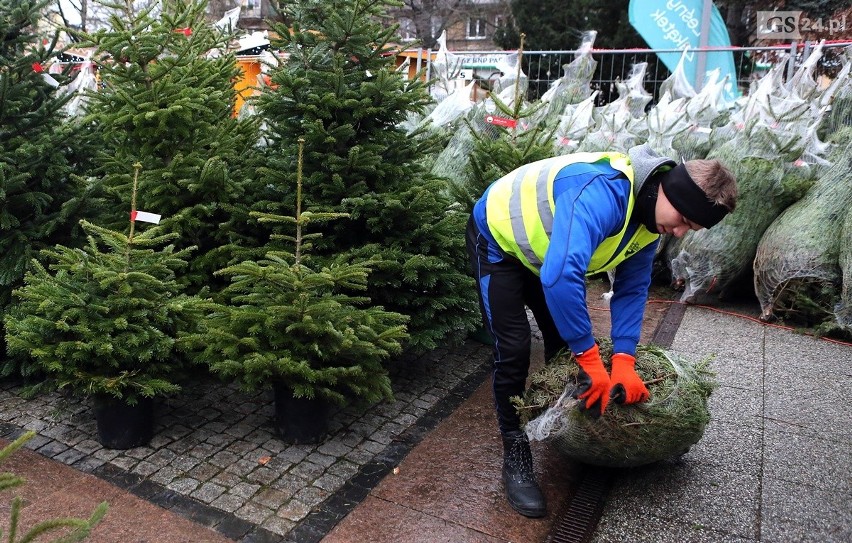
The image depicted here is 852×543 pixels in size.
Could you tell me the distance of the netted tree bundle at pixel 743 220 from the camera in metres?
6.39

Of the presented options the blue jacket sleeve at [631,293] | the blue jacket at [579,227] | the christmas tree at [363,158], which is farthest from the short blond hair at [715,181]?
the christmas tree at [363,158]

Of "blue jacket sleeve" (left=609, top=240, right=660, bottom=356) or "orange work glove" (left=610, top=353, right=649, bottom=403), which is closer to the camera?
"orange work glove" (left=610, top=353, right=649, bottom=403)

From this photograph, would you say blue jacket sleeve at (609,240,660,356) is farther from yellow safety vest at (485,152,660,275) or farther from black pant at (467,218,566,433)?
black pant at (467,218,566,433)

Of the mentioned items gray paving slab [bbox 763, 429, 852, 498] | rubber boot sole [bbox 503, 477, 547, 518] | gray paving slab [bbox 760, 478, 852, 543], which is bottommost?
gray paving slab [bbox 763, 429, 852, 498]

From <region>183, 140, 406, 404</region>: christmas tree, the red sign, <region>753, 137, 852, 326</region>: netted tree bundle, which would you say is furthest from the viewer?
<region>753, 137, 852, 326</region>: netted tree bundle

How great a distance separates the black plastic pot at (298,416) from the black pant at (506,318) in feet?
3.35

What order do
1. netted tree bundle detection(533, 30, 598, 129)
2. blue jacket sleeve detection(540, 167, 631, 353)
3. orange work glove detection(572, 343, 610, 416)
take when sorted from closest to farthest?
blue jacket sleeve detection(540, 167, 631, 353) < orange work glove detection(572, 343, 610, 416) < netted tree bundle detection(533, 30, 598, 129)

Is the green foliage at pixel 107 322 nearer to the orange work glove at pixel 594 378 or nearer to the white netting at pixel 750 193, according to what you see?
the orange work glove at pixel 594 378

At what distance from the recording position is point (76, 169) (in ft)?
15.4

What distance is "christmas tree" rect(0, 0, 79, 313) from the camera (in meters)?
4.25

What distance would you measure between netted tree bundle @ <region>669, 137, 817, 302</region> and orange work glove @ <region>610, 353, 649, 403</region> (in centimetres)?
382

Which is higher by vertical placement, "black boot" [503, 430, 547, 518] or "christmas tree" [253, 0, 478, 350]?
"christmas tree" [253, 0, 478, 350]

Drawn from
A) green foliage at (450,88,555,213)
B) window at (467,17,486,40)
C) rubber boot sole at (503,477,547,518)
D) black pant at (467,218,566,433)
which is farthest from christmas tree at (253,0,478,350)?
window at (467,17,486,40)

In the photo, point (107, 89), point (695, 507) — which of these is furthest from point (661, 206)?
point (107, 89)
